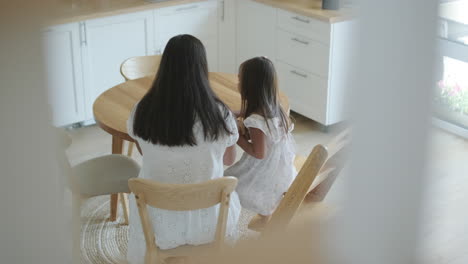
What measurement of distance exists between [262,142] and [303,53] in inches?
79.9

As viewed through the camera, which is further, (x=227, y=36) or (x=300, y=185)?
(x=227, y=36)

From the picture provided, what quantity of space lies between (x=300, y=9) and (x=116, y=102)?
1.73 m

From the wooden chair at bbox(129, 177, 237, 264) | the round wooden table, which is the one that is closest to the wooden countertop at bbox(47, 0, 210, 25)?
the round wooden table

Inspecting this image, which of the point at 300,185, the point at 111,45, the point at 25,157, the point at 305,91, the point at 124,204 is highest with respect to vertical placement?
the point at 25,157

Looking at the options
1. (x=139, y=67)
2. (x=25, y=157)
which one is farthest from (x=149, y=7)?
(x=25, y=157)

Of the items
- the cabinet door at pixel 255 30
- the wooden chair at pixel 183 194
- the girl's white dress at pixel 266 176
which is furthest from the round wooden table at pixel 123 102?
the cabinet door at pixel 255 30

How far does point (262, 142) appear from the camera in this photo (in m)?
2.67

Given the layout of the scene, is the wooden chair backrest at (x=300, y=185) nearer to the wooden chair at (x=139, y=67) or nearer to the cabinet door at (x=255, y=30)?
the wooden chair at (x=139, y=67)

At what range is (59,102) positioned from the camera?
0.90 feet

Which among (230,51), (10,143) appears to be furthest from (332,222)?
(230,51)

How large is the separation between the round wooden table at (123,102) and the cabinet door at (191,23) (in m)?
1.28

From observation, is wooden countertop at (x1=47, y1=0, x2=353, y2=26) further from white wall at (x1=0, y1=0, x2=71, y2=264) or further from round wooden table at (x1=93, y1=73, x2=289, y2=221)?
white wall at (x1=0, y1=0, x2=71, y2=264)

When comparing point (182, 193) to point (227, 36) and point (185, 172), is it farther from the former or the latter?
point (227, 36)

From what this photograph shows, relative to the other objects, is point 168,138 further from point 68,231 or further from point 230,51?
point 230,51
